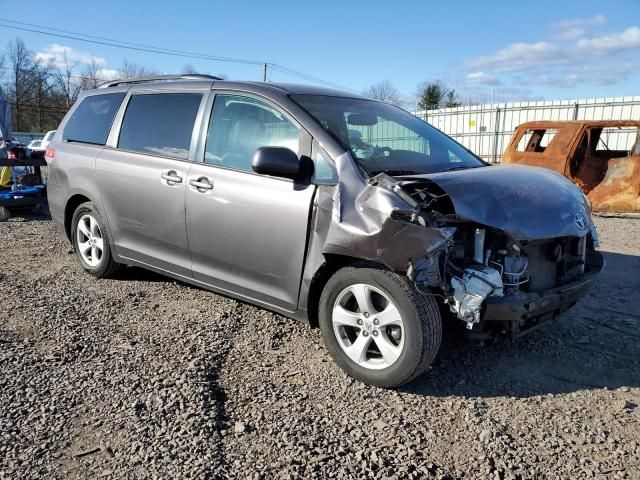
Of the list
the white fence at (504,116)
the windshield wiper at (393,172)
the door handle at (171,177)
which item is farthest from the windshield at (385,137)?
the white fence at (504,116)

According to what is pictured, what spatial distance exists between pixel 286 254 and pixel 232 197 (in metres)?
0.62

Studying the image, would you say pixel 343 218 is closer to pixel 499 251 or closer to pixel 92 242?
pixel 499 251

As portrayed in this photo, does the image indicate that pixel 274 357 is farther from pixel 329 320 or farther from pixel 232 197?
pixel 232 197

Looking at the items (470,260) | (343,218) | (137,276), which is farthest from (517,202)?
(137,276)

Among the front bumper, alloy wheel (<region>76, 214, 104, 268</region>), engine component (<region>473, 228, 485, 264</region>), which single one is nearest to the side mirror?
engine component (<region>473, 228, 485, 264</region>)

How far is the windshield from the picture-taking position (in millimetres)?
3557

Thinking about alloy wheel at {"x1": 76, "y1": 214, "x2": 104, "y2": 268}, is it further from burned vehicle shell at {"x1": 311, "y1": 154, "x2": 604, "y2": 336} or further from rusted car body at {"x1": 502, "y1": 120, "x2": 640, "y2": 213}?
rusted car body at {"x1": 502, "y1": 120, "x2": 640, "y2": 213}

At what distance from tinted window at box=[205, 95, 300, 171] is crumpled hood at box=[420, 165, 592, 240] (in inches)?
43.0

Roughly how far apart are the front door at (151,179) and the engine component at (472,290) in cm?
218

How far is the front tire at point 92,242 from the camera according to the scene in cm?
496

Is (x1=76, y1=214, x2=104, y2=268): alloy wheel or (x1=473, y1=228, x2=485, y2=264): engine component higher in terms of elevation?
(x1=473, y1=228, x2=485, y2=264): engine component

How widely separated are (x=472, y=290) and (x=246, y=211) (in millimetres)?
1620

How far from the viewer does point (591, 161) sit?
1008 centimetres

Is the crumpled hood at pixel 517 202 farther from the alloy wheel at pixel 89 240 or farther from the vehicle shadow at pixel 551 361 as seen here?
the alloy wheel at pixel 89 240
